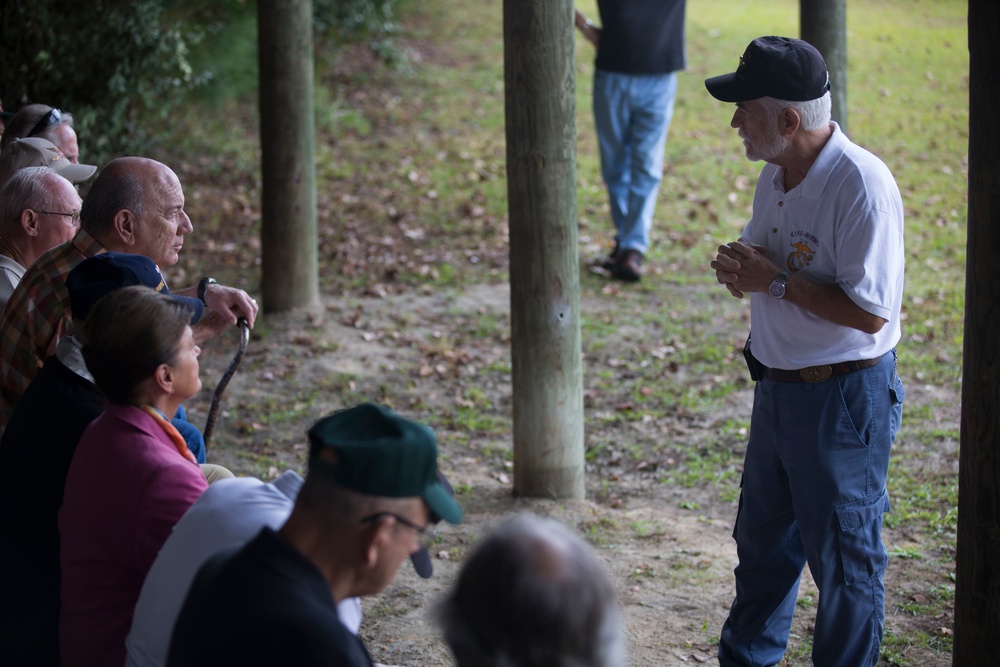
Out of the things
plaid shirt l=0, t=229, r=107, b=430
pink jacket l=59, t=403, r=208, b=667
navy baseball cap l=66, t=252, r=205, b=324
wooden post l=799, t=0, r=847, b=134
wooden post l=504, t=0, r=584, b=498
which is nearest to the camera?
pink jacket l=59, t=403, r=208, b=667

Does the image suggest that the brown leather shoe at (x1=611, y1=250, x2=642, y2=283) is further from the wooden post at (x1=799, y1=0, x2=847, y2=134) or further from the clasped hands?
the clasped hands

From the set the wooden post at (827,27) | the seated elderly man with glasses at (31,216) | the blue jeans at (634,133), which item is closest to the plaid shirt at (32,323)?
the seated elderly man with glasses at (31,216)

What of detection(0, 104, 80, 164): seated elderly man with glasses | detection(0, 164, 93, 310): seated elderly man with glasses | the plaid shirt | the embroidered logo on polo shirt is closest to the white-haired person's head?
the embroidered logo on polo shirt

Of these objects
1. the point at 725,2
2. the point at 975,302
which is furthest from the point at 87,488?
the point at 725,2

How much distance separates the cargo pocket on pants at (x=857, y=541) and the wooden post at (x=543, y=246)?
2.15 metres

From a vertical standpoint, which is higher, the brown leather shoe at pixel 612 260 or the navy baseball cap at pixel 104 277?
the navy baseball cap at pixel 104 277

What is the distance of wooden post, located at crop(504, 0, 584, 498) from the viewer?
16.7 feet

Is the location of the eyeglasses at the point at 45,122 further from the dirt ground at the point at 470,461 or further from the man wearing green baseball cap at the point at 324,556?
the man wearing green baseball cap at the point at 324,556

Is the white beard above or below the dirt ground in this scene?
above

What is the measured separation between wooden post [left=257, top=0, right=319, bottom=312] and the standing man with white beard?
4.80 metres

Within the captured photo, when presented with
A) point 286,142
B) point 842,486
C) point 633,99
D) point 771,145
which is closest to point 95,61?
point 286,142

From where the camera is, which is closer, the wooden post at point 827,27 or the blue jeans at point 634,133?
the wooden post at point 827,27

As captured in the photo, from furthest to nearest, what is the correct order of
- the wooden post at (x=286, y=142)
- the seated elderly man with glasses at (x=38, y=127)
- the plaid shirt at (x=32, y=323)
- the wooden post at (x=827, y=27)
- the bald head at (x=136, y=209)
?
the wooden post at (x=286, y=142) < the wooden post at (x=827, y=27) < the seated elderly man with glasses at (x=38, y=127) < the bald head at (x=136, y=209) < the plaid shirt at (x=32, y=323)

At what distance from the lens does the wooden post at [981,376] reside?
271 centimetres
